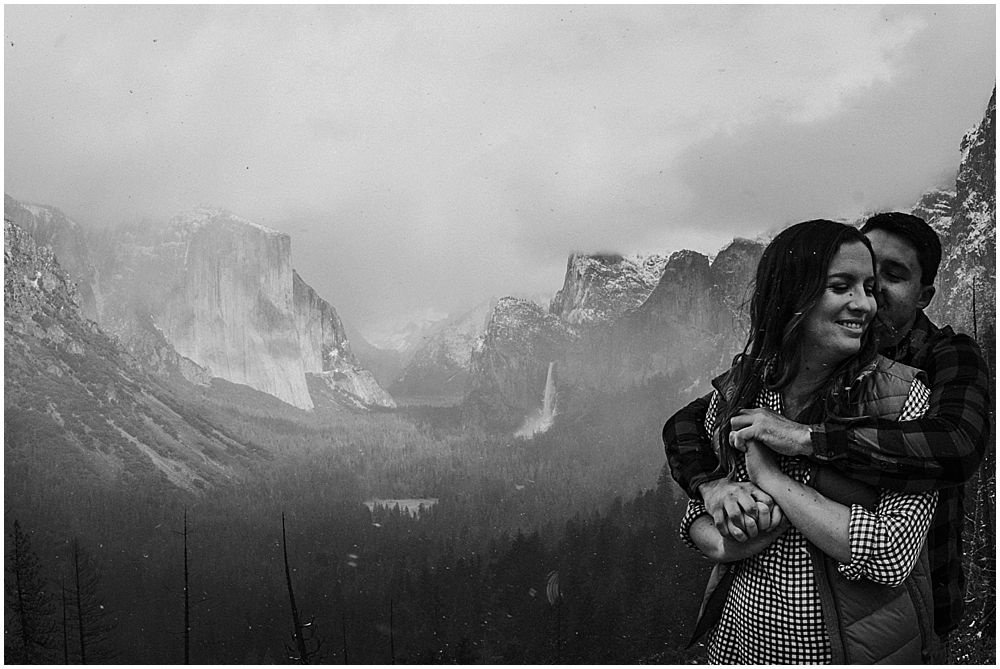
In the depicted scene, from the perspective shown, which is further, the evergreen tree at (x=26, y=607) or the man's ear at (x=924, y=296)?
the evergreen tree at (x=26, y=607)

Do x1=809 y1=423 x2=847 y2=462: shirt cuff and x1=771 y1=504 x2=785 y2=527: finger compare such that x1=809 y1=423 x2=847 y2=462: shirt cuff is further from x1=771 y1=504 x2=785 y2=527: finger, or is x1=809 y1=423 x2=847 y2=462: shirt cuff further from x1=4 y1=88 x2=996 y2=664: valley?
x1=4 y1=88 x2=996 y2=664: valley

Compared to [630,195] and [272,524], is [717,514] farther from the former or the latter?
[272,524]

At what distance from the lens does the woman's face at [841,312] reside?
74.5 inches

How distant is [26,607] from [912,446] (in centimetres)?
355

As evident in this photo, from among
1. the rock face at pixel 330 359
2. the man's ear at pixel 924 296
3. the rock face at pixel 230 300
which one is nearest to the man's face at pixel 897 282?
the man's ear at pixel 924 296

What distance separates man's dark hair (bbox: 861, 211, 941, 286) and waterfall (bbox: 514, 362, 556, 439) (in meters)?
1.74

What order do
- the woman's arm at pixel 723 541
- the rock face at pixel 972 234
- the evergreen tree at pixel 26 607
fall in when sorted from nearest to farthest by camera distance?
the woman's arm at pixel 723 541, the rock face at pixel 972 234, the evergreen tree at pixel 26 607

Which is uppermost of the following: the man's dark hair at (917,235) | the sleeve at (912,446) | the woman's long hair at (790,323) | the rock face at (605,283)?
the rock face at (605,283)

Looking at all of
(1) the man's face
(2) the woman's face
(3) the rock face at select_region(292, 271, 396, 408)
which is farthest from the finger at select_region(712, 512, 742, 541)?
(3) the rock face at select_region(292, 271, 396, 408)

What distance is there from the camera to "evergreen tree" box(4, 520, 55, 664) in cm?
354

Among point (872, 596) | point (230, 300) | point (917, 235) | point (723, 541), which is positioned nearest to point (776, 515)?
point (723, 541)

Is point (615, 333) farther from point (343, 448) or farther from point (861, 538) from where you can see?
point (861, 538)

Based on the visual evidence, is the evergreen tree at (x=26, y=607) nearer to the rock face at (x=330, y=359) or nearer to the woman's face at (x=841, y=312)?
the rock face at (x=330, y=359)

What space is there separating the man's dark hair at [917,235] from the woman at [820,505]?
391 millimetres
